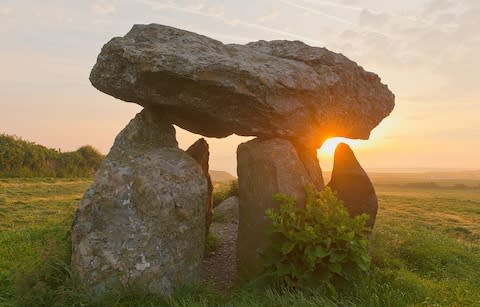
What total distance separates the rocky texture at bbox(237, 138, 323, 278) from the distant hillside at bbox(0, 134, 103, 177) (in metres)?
30.4

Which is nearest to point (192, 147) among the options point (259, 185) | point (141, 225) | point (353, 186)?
point (259, 185)

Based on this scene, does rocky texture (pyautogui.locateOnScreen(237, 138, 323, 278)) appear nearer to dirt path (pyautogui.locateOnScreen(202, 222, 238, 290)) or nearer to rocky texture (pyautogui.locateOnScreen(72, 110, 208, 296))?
dirt path (pyautogui.locateOnScreen(202, 222, 238, 290))

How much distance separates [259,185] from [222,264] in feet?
10.4

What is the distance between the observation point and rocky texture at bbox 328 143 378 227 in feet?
40.2

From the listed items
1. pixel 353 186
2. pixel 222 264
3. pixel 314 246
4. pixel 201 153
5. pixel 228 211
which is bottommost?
pixel 222 264

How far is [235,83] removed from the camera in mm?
10383

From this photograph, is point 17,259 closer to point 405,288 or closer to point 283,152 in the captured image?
point 283,152

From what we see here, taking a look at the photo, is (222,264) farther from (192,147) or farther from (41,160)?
(41,160)

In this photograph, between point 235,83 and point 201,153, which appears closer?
point 235,83

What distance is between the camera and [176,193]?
33.0ft

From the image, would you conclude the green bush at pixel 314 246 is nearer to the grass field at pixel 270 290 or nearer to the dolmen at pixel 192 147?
the grass field at pixel 270 290

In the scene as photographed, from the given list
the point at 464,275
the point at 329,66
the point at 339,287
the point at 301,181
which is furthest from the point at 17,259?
the point at 464,275

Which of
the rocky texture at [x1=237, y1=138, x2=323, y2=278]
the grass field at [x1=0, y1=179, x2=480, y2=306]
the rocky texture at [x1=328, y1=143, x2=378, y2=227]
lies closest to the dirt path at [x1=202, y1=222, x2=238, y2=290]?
the rocky texture at [x1=237, y1=138, x2=323, y2=278]

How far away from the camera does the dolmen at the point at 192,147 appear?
9.65 meters
